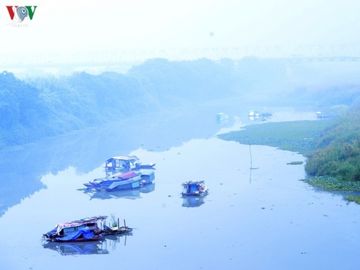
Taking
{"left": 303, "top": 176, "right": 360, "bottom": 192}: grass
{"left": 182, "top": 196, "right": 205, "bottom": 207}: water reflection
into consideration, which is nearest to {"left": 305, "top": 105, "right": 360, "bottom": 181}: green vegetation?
{"left": 303, "top": 176, "right": 360, "bottom": 192}: grass

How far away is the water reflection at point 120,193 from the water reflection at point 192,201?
1.99m

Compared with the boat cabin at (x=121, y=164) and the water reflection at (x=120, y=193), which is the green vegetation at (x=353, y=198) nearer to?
the water reflection at (x=120, y=193)

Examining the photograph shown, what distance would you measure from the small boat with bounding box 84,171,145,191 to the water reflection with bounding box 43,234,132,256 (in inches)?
212

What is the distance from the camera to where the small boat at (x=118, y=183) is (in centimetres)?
2138

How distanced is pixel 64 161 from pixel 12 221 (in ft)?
36.8

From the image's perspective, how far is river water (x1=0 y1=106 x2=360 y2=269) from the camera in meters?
14.0

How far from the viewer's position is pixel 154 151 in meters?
30.6

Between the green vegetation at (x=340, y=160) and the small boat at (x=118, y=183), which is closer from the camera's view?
the green vegetation at (x=340, y=160)

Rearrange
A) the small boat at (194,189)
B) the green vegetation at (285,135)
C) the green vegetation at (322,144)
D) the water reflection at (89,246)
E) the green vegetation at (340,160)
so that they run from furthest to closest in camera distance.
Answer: the green vegetation at (285,135) < the green vegetation at (340,160) < the green vegetation at (322,144) < the small boat at (194,189) < the water reflection at (89,246)

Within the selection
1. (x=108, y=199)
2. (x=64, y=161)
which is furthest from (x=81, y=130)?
(x=108, y=199)

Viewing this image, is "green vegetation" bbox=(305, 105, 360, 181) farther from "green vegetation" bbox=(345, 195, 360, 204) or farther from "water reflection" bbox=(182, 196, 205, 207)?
"water reflection" bbox=(182, 196, 205, 207)

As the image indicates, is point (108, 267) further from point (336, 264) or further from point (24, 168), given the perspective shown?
point (24, 168)

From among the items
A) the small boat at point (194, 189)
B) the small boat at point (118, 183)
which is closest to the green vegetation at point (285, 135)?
the small boat at point (194, 189)

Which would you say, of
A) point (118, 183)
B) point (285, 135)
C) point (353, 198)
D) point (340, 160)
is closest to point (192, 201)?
point (118, 183)
